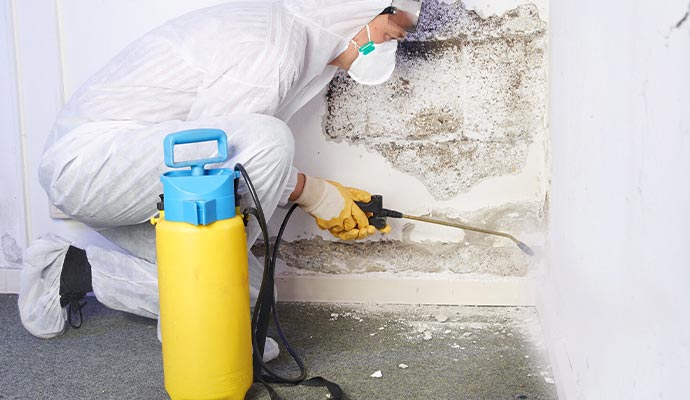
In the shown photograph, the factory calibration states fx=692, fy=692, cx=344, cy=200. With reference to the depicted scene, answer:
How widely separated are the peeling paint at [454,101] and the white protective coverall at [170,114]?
287 millimetres

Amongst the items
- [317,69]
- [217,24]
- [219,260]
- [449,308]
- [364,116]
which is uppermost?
[217,24]

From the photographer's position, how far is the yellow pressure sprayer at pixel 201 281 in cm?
136

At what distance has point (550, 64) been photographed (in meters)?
1.89

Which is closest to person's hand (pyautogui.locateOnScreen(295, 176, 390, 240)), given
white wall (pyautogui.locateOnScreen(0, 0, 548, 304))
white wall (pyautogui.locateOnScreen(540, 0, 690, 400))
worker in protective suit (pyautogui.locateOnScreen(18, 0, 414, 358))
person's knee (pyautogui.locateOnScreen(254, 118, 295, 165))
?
worker in protective suit (pyautogui.locateOnScreen(18, 0, 414, 358))

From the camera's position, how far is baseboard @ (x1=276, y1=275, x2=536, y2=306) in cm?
209

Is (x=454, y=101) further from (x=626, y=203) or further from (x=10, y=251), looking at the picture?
(x=10, y=251)

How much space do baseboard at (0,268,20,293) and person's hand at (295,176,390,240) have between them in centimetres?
112

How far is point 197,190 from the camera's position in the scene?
4.43 feet

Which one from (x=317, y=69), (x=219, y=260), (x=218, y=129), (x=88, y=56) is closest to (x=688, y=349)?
(x=219, y=260)

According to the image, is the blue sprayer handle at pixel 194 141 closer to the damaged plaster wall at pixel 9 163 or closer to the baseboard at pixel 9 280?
the damaged plaster wall at pixel 9 163

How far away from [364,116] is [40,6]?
104cm

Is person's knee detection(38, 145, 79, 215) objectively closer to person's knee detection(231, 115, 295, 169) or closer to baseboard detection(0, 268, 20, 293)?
person's knee detection(231, 115, 295, 169)

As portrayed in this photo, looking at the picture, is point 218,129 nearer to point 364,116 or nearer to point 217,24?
point 217,24

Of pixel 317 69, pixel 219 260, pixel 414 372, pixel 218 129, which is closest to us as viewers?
pixel 219 260
